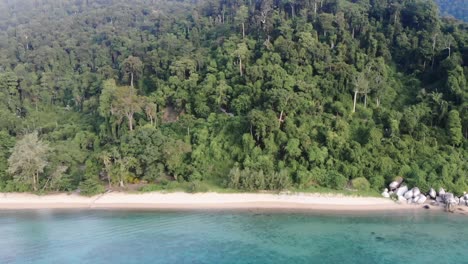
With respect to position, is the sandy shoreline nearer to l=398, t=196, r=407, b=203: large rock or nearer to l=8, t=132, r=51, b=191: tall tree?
l=398, t=196, r=407, b=203: large rock

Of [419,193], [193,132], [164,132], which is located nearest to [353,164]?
[419,193]

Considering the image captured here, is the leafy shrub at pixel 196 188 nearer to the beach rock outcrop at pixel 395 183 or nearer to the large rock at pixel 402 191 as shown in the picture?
the beach rock outcrop at pixel 395 183

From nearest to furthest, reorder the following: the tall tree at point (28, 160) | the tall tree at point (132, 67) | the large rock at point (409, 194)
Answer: the large rock at point (409, 194)
the tall tree at point (28, 160)
the tall tree at point (132, 67)

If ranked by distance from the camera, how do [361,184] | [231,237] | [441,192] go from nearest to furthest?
[231,237] → [441,192] → [361,184]

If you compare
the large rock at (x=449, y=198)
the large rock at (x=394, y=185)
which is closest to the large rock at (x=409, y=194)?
the large rock at (x=394, y=185)

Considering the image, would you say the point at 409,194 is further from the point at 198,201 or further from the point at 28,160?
the point at 28,160

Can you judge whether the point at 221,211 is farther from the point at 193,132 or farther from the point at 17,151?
the point at 17,151

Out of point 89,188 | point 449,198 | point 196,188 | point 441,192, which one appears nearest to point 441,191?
point 441,192
